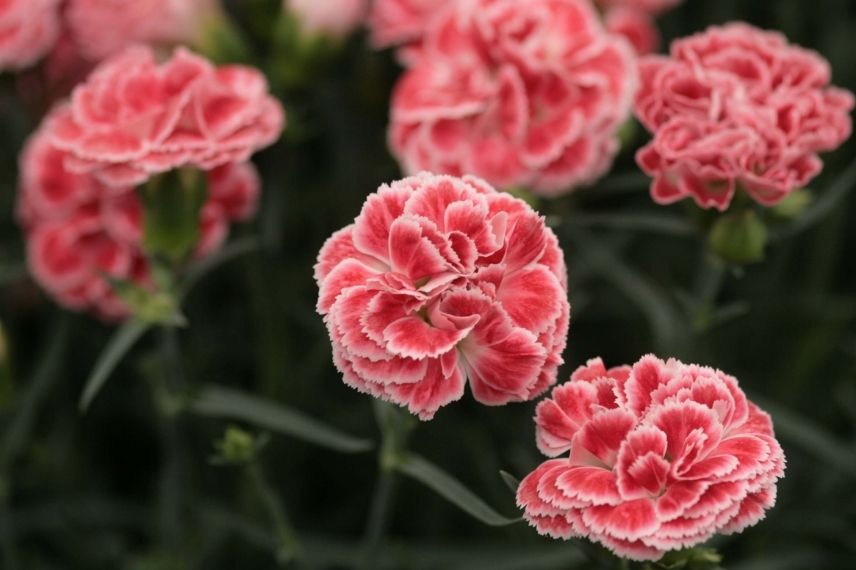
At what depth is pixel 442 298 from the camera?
1.96 feet

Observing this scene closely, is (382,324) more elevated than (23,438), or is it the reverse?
(382,324)

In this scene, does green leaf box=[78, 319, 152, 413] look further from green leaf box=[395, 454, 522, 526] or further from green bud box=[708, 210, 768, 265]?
green bud box=[708, 210, 768, 265]

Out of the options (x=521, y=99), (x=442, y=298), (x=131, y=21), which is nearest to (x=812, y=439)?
(x=521, y=99)

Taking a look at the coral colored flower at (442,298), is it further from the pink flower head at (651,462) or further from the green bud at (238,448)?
the green bud at (238,448)

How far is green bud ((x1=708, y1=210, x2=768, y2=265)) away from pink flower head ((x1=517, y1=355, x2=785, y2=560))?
0.24 metres

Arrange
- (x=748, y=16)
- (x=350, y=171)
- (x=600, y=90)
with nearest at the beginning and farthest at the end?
1. (x=600, y=90)
2. (x=350, y=171)
3. (x=748, y=16)

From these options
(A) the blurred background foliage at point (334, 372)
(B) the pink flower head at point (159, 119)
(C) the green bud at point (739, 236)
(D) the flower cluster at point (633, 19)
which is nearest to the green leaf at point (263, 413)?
(A) the blurred background foliage at point (334, 372)

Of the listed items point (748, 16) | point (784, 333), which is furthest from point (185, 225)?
point (748, 16)

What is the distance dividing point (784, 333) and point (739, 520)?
0.77 m

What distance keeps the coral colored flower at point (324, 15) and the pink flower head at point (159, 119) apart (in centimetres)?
18

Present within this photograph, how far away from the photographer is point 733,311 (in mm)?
864

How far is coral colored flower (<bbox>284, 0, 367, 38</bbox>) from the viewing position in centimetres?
103

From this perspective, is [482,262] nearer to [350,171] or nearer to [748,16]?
[350,171]

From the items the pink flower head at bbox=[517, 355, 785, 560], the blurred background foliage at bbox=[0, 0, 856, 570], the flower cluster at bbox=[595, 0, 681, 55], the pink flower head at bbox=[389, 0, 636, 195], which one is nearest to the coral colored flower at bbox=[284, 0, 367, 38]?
the blurred background foliage at bbox=[0, 0, 856, 570]
